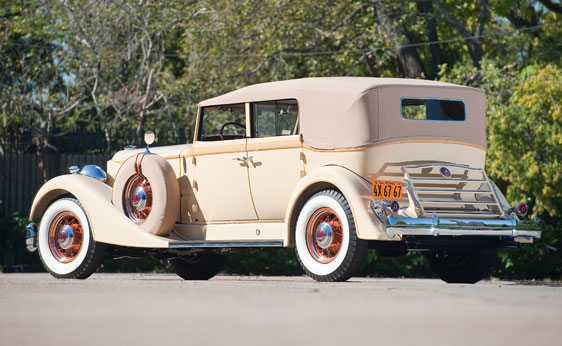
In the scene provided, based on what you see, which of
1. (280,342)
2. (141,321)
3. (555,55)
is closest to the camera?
(280,342)

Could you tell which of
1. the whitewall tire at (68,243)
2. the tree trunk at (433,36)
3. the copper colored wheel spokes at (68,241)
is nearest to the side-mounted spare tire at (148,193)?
the whitewall tire at (68,243)

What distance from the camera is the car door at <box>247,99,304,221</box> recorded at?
1049 centimetres

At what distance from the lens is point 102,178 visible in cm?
1243

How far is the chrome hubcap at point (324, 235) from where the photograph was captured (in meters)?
10.0

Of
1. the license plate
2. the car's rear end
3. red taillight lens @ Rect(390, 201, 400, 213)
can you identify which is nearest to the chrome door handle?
the car's rear end

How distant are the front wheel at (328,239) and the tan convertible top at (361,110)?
62 cm

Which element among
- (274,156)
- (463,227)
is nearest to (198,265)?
(274,156)

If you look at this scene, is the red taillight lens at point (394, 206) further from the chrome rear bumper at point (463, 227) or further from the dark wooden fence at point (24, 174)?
the dark wooden fence at point (24, 174)

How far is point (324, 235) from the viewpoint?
32.9 feet

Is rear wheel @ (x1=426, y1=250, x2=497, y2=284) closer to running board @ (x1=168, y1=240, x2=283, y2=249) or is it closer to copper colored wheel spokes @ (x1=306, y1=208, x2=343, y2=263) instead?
copper colored wheel spokes @ (x1=306, y1=208, x2=343, y2=263)

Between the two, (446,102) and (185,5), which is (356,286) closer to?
(446,102)

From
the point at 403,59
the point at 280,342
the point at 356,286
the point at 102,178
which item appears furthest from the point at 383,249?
the point at 403,59

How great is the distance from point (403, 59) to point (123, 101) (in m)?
6.36

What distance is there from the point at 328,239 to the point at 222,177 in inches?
65.1
